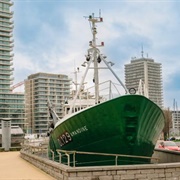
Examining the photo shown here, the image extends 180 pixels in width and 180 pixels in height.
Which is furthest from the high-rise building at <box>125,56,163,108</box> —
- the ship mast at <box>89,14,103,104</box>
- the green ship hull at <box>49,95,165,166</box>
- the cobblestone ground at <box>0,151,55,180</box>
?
the green ship hull at <box>49,95,165,166</box>

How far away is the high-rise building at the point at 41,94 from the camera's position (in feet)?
369

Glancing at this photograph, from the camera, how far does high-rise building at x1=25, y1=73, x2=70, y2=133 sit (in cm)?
11244

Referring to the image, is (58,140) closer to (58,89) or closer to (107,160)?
(107,160)

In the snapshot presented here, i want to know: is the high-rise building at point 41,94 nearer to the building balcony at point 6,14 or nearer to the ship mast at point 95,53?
the building balcony at point 6,14

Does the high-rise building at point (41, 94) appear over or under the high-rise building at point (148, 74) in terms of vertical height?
under

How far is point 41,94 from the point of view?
116 metres

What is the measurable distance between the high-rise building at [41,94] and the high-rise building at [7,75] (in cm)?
1220

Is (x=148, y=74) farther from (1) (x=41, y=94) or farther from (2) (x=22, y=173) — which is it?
(2) (x=22, y=173)

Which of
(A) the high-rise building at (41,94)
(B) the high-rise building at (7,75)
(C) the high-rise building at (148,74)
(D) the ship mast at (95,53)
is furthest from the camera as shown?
(C) the high-rise building at (148,74)

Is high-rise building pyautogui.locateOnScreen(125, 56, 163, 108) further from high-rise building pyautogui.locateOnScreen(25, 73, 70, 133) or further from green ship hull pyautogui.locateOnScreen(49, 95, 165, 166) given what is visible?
green ship hull pyautogui.locateOnScreen(49, 95, 165, 166)

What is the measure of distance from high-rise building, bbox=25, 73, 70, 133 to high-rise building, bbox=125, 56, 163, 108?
40.7 meters

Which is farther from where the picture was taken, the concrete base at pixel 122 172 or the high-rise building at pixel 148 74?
the high-rise building at pixel 148 74

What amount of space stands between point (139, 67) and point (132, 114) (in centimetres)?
14493

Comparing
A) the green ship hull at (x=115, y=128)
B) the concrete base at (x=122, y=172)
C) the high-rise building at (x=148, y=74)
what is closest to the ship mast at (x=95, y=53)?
the green ship hull at (x=115, y=128)
